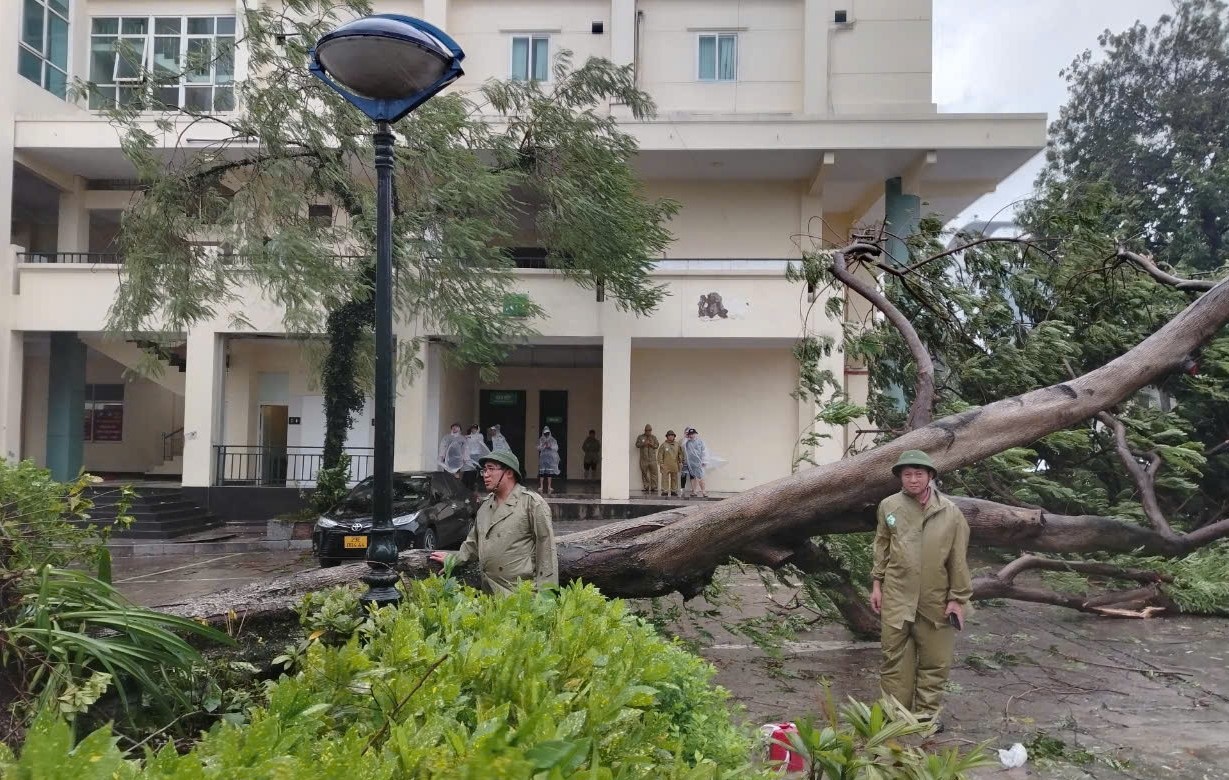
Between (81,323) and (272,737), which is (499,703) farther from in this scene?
(81,323)

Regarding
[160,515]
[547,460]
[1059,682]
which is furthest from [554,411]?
[1059,682]

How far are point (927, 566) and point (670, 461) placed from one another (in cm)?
1246

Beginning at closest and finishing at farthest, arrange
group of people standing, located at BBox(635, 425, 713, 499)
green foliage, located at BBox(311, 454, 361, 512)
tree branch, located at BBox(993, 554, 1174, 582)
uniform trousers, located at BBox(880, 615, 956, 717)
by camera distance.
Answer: uniform trousers, located at BBox(880, 615, 956, 717) → tree branch, located at BBox(993, 554, 1174, 582) → green foliage, located at BBox(311, 454, 361, 512) → group of people standing, located at BBox(635, 425, 713, 499)

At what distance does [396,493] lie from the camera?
11.4 meters

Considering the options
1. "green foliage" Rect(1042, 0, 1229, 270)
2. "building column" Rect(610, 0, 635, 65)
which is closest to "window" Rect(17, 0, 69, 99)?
"building column" Rect(610, 0, 635, 65)

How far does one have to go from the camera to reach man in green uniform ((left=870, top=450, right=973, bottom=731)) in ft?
14.6

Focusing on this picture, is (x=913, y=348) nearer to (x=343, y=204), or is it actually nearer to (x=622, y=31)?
(x=343, y=204)

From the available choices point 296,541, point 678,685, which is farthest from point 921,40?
point 678,685

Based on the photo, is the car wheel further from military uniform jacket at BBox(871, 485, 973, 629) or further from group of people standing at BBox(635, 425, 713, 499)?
military uniform jacket at BBox(871, 485, 973, 629)

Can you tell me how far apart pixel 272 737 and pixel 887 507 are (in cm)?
386

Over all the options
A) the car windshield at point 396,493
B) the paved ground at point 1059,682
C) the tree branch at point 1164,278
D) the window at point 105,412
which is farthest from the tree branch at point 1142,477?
the window at point 105,412

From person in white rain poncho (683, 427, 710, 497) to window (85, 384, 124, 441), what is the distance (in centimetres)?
1581

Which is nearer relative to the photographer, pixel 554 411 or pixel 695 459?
pixel 695 459

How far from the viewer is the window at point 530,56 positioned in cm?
1827
